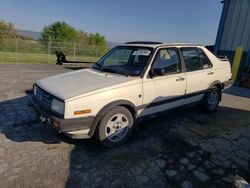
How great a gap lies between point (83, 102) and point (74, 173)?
0.99 metres

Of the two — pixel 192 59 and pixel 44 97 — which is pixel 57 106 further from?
pixel 192 59

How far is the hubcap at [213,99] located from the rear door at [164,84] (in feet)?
4.22

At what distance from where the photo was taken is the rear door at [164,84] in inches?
161

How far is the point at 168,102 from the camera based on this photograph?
4.52 metres

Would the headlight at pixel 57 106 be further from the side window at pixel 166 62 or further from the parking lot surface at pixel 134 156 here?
the side window at pixel 166 62

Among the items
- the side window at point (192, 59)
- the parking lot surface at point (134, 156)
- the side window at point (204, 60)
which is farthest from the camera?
the side window at point (204, 60)

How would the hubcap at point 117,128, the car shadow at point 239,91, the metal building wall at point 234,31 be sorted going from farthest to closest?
the metal building wall at point 234,31, the car shadow at point 239,91, the hubcap at point 117,128

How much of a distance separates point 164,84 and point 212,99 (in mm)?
2177

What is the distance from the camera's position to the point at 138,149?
3.84 m

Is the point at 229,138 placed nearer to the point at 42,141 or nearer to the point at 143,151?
the point at 143,151

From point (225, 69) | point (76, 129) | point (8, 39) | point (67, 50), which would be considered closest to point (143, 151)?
point (76, 129)

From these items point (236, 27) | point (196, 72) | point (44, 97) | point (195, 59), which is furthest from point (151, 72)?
point (236, 27)

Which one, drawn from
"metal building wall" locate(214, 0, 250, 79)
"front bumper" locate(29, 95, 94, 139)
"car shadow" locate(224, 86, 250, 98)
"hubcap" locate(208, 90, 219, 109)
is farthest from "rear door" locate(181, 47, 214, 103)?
"metal building wall" locate(214, 0, 250, 79)

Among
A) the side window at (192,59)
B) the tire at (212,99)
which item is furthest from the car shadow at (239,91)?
the side window at (192,59)
